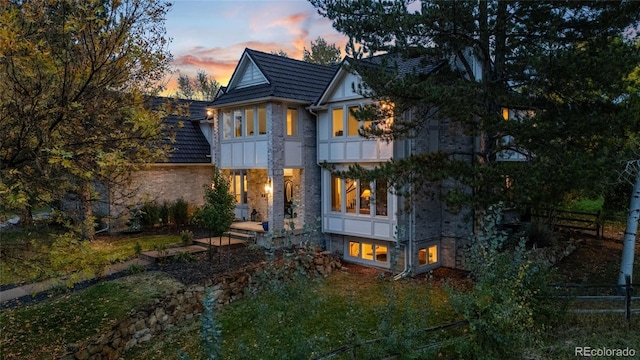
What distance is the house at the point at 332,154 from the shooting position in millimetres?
13742

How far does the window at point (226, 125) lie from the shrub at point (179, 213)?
4613 mm

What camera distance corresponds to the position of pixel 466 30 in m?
10.5

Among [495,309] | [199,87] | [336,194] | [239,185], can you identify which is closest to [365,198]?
[336,194]

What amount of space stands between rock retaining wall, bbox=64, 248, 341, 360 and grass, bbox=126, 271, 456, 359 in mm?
290

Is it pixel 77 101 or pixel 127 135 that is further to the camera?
pixel 127 135

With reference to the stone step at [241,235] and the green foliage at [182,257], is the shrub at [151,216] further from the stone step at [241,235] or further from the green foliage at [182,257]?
the green foliage at [182,257]

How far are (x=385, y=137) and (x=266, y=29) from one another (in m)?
7.11

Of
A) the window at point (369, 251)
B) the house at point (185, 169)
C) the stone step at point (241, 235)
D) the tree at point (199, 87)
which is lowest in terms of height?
the window at point (369, 251)

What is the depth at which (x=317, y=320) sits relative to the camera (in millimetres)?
9672

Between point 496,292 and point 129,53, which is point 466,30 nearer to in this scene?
point 496,292

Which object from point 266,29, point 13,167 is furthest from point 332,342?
point 266,29

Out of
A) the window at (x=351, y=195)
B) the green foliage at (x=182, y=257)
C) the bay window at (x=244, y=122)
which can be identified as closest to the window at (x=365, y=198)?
the window at (x=351, y=195)

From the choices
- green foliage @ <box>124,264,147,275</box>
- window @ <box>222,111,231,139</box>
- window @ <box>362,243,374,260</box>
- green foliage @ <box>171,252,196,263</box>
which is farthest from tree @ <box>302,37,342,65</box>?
green foliage @ <box>124,264,147,275</box>

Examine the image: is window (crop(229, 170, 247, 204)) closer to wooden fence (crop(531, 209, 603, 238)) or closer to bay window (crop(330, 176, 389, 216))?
bay window (crop(330, 176, 389, 216))
